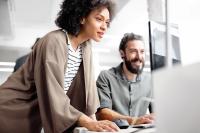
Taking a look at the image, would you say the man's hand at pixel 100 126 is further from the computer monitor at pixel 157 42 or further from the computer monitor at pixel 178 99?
the computer monitor at pixel 178 99

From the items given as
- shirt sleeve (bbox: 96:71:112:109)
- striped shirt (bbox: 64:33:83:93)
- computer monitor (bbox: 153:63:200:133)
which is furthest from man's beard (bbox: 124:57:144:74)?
computer monitor (bbox: 153:63:200:133)

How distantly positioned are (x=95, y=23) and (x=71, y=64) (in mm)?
249

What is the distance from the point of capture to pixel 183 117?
0.42m

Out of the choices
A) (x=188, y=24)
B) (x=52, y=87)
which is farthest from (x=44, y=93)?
(x=188, y=24)

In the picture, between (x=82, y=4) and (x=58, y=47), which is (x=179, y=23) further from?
(x=82, y=4)

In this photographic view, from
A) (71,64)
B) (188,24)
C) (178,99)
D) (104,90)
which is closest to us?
(178,99)

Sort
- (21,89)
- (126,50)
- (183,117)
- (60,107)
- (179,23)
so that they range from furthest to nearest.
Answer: (126,50)
(21,89)
(60,107)
(179,23)
(183,117)

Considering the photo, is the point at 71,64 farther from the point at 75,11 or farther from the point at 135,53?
the point at 135,53

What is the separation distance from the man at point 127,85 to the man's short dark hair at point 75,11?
0.49 meters

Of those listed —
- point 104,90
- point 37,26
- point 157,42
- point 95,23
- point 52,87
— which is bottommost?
point 104,90

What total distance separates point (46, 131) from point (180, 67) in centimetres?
71

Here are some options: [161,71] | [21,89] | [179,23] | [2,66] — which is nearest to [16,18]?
[2,66]

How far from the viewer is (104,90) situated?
168 cm

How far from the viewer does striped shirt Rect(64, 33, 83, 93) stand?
1189 millimetres
